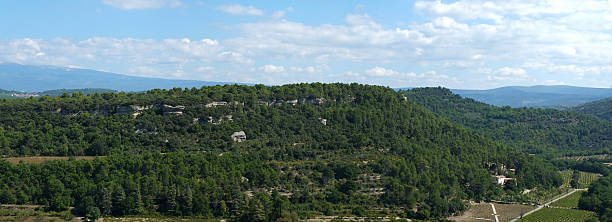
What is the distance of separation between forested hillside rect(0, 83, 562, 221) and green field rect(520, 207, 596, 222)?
11.7 meters

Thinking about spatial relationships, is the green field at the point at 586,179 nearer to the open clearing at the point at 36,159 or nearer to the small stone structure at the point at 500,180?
the small stone structure at the point at 500,180

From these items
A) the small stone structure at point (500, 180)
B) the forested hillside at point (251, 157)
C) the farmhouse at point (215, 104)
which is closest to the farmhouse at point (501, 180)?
the small stone structure at point (500, 180)

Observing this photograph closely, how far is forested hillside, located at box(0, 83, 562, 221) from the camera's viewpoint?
243 feet

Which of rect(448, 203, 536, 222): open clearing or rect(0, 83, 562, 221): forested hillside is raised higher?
rect(0, 83, 562, 221): forested hillside

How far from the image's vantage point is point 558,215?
88.7 m

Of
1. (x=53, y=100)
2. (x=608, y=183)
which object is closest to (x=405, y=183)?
(x=608, y=183)

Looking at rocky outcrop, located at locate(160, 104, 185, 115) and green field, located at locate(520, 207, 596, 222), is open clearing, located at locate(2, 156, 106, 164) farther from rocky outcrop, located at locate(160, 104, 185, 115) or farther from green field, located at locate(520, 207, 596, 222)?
green field, located at locate(520, 207, 596, 222)

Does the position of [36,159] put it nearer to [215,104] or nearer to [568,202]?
[215,104]

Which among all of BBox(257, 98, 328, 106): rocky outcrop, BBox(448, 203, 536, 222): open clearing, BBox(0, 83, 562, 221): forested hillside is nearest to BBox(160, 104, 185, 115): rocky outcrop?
BBox(0, 83, 562, 221): forested hillside

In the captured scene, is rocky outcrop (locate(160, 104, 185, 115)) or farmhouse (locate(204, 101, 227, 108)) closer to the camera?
rocky outcrop (locate(160, 104, 185, 115))

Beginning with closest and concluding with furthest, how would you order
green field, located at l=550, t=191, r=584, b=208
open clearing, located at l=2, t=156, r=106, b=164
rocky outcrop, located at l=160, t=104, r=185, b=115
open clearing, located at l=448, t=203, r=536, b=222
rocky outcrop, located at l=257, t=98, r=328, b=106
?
open clearing, located at l=2, t=156, r=106, b=164 → open clearing, located at l=448, t=203, r=536, b=222 → green field, located at l=550, t=191, r=584, b=208 → rocky outcrop, located at l=160, t=104, r=185, b=115 → rocky outcrop, located at l=257, t=98, r=328, b=106

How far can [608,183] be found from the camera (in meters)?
107

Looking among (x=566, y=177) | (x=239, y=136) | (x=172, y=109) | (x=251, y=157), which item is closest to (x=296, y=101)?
(x=239, y=136)

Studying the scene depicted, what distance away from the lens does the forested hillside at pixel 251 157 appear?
2916 inches
